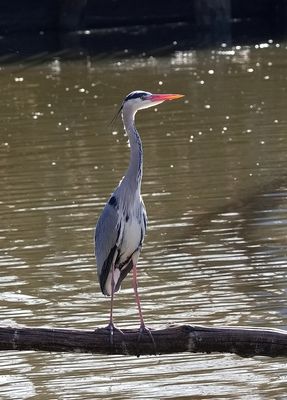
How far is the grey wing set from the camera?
282 inches

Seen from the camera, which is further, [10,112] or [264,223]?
[10,112]

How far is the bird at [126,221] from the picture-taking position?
7.13 metres

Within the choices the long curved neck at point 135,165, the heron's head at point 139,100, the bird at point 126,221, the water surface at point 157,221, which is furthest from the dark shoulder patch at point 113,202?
the water surface at point 157,221

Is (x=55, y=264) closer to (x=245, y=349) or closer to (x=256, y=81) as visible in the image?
(x=245, y=349)

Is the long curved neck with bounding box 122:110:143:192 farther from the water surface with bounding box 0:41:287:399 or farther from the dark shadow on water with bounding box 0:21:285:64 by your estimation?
the dark shadow on water with bounding box 0:21:285:64

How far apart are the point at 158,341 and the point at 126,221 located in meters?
0.86

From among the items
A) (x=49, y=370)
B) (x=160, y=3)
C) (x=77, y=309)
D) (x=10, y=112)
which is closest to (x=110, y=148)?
(x=10, y=112)

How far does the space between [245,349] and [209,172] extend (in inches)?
294

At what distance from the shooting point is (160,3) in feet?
94.6

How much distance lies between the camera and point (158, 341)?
6582mm

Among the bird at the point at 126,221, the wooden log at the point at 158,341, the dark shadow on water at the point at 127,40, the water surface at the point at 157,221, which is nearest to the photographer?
the wooden log at the point at 158,341

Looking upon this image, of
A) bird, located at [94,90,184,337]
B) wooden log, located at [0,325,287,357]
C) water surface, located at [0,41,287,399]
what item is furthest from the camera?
water surface, located at [0,41,287,399]

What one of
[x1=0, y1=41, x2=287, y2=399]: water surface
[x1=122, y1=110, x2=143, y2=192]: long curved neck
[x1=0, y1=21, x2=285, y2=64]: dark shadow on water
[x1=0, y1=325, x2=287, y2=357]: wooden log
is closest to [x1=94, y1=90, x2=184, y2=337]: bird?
[x1=122, y1=110, x2=143, y2=192]: long curved neck

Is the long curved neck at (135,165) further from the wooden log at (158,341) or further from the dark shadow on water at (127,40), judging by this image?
the dark shadow on water at (127,40)
